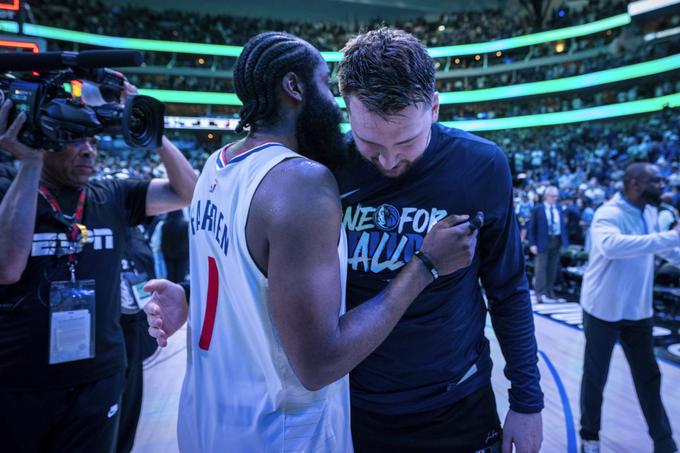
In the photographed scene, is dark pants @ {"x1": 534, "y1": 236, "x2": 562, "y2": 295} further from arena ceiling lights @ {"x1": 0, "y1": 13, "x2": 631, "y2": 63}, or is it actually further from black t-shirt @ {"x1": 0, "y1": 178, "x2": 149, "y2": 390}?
arena ceiling lights @ {"x1": 0, "y1": 13, "x2": 631, "y2": 63}

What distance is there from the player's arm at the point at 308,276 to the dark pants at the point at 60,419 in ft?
3.78

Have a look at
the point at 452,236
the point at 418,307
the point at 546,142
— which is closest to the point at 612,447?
the point at 418,307

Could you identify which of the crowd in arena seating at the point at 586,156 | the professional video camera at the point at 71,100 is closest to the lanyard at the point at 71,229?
the professional video camera at the point at 71,100

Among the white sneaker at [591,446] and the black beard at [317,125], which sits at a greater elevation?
the black beard at [317,125]

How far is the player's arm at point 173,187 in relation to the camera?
1997 mm

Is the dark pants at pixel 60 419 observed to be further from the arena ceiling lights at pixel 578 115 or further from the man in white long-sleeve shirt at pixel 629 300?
the arena ceiling lights at pixel 578 115

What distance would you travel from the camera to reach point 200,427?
1115mm

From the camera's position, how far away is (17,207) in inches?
60.5

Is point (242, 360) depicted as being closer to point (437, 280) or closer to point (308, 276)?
point (308, 276)

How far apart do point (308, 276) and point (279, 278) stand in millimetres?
57

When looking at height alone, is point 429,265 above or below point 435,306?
above

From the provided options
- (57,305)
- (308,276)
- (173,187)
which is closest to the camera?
(308,276)

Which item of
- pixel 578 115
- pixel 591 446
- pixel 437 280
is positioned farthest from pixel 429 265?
pixel 578 115

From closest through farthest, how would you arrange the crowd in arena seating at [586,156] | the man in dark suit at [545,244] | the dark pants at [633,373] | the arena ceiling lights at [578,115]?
1. the dark pants at [633,373]
2. the man in dark suit at [545,244]
3. the crowd in arena seating at [586,156]
4. the arena ceiling lights at [578,115]
